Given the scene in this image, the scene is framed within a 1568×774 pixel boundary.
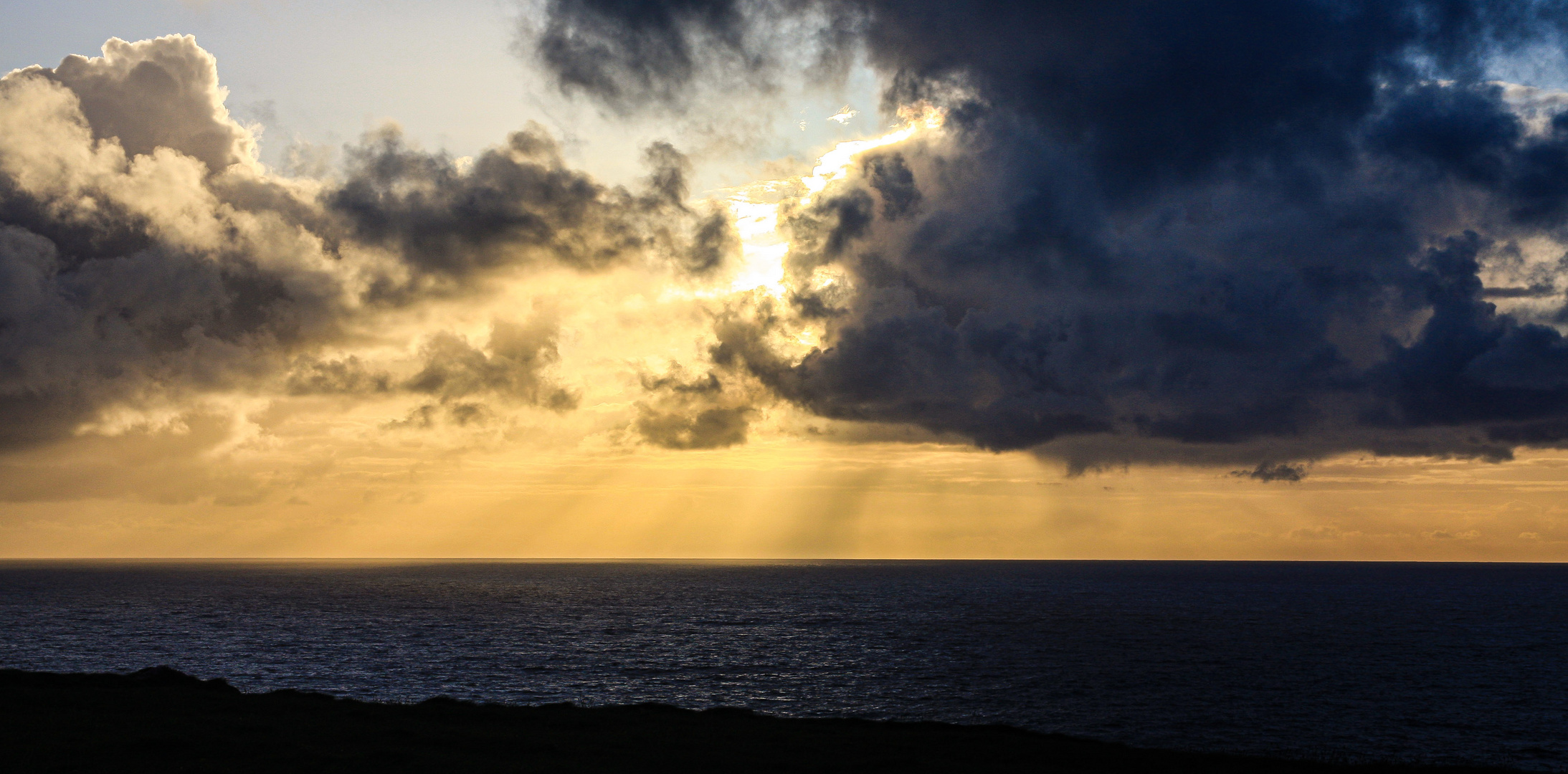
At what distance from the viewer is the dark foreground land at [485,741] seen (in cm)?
3438

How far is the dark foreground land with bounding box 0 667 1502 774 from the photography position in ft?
113

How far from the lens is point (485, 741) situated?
38406 millimetres

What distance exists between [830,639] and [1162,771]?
6908 centimetres

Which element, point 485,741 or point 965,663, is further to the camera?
point 965,663

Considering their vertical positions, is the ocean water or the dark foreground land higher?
the dark foreground land

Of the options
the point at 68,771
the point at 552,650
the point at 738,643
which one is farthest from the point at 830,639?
the point at 68,771

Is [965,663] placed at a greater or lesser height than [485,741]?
lesser

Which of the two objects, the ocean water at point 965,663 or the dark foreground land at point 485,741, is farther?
the ocean water at point 965,663

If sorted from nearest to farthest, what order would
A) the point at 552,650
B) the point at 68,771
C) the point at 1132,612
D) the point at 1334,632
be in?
1. the point at 68,771
2. the point at 552,650
3. the point at 1334,632
4. the point at 1132,612

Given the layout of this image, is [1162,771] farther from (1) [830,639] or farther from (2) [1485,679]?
(1) [830,639]

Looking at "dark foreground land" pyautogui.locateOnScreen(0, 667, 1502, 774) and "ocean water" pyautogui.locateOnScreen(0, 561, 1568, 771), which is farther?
"ocean water" pyautogui.locateOnScreen(0, 561, 1568, 771)

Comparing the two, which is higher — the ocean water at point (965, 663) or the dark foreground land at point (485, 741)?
the dark foreground land at point (485, 741)

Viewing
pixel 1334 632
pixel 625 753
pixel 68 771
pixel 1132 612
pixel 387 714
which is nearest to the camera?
pixel 68 771

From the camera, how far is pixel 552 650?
90.2 m
